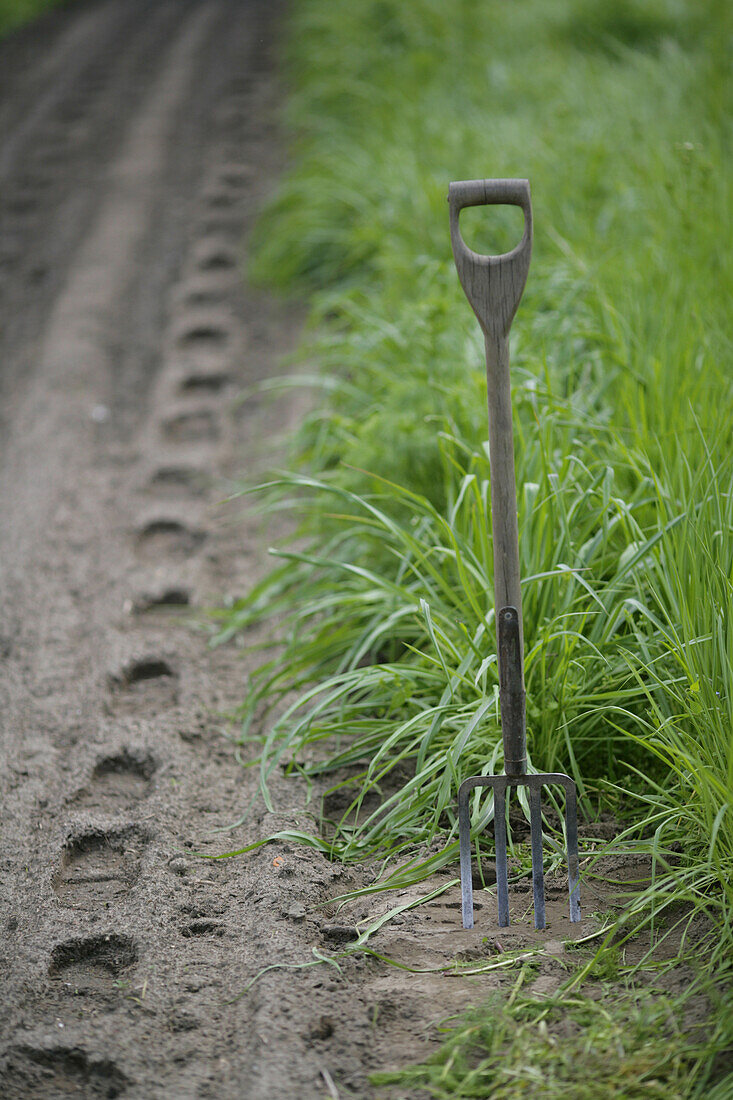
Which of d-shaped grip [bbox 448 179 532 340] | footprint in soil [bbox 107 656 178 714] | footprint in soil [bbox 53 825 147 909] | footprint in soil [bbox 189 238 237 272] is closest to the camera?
d-shaped grip [bbox 448 179 532 340]

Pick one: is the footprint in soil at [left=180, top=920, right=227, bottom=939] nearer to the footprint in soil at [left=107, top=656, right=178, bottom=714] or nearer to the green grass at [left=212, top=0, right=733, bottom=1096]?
the green grass at [left=212, top=0, right=733, bottom=1096]

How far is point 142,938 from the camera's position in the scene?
1.68 meters

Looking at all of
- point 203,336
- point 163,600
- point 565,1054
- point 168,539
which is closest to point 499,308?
point 565,1054

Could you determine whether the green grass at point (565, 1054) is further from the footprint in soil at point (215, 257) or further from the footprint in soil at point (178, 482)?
the footprint in soil at point (215, 257)

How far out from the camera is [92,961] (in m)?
1.66

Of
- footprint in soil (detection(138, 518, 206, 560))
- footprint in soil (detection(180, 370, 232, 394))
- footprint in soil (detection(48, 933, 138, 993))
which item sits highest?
footprint in soil (detection(180, 370, 232, 394))

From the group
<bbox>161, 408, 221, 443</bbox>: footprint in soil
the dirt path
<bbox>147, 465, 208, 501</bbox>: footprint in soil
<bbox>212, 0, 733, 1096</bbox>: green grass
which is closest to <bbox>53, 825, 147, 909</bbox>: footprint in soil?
the dirt path

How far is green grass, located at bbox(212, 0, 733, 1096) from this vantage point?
5.82ft

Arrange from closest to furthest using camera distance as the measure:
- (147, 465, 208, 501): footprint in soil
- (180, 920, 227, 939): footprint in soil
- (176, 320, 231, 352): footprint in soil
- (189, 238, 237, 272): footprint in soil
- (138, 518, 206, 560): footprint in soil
Result: (180, 920, 227, 939): footprint in soil < (138, 518, 206, 560): footprint in soil < (147, 465, 208, 501): footprint in soil < (176, 320, 231, 352): footprint in soil < (189, 238, 237, 272): footprint in soil

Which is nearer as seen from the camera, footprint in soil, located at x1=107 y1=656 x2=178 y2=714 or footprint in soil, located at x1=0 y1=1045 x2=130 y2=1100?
footprint in soil, located at x1=0 y1=1045 x2=130 y2=1100

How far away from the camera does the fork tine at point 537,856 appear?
1.56 m

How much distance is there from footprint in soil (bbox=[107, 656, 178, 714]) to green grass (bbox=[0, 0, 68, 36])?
25.3ft

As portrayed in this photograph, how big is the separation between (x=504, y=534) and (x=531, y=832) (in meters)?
0.50

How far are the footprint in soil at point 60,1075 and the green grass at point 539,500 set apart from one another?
1.93 ft
